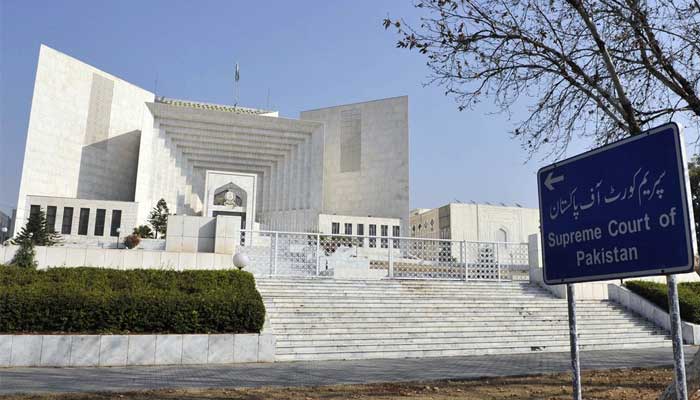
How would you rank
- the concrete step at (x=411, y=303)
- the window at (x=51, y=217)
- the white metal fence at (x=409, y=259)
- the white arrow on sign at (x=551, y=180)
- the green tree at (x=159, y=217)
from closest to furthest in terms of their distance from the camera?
the white arrow on sign at (x=551, y=180) < the concrete step at (x=411, y=303) < the white metal fence at (x=409, y=259) < the window at (x=51, y=217) < the green tree at (x=159, y=217)

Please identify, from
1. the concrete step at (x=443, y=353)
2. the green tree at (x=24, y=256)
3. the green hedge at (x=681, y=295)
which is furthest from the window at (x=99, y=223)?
the green hedge at (x=681, y=295)

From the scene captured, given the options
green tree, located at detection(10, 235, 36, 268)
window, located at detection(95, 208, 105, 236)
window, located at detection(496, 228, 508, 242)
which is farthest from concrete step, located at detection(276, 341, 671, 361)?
window, located at detection(496, 228, 508, 242)

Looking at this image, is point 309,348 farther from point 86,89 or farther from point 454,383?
point 86,89

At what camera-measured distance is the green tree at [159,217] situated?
111ft

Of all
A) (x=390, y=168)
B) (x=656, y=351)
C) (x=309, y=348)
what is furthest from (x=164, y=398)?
(x=390, y=168)

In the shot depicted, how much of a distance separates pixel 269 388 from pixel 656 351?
8621 mm

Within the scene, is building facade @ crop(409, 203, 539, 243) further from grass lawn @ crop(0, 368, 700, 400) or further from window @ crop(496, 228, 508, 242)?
grass lawn @ crop(0, 368, 700, 400)

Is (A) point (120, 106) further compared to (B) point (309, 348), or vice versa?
(A) point (120, 106)

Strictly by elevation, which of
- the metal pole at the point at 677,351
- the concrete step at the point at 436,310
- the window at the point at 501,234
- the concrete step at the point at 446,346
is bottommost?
the concrete step at the point at 446,346

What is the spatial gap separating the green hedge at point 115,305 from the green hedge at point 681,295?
391 inches

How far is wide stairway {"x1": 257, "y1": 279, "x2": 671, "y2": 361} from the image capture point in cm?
972

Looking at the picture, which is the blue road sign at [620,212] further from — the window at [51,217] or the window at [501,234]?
the window at [501,234]

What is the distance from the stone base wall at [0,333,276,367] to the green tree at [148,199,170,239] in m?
25.3

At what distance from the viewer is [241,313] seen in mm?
8914
